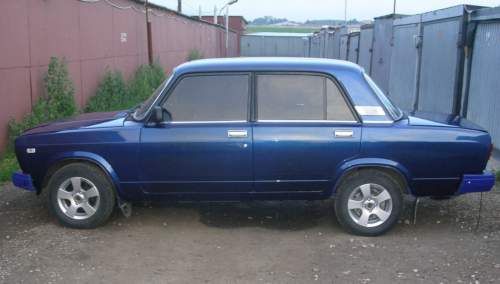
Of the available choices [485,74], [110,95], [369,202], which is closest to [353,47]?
[110,95]

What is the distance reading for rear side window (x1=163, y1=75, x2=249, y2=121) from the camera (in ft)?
18.2

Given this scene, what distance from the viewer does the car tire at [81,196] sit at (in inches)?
220

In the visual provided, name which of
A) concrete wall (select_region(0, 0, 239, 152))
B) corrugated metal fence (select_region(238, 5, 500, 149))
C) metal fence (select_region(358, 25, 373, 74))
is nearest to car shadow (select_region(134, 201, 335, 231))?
concrete wall (select_region(0, 0, 239, 152))

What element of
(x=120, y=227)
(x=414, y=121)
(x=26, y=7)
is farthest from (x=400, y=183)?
(x=26, y=7)

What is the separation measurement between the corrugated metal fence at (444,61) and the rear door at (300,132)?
4561 millimetres

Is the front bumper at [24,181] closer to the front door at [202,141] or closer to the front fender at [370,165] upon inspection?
the front door at [202,141]

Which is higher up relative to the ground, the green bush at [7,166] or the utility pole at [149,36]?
the utility pole at [149,36]

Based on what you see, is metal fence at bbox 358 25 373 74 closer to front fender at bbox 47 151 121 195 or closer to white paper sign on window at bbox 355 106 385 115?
white paper sign on window at bbox 355 106 385 115

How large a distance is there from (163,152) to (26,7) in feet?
Answer: 16.0

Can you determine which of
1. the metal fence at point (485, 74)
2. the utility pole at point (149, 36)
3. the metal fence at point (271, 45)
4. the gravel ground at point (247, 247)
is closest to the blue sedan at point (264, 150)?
the gravel ground at point (247, 247)

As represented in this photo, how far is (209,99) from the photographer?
5582 mm

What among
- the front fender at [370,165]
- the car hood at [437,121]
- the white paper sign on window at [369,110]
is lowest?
the front fender at [370,165]

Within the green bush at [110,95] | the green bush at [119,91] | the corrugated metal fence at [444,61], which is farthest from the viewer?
the green bush at [119,91]

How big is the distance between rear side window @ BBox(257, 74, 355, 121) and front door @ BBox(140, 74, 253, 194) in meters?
0.18
